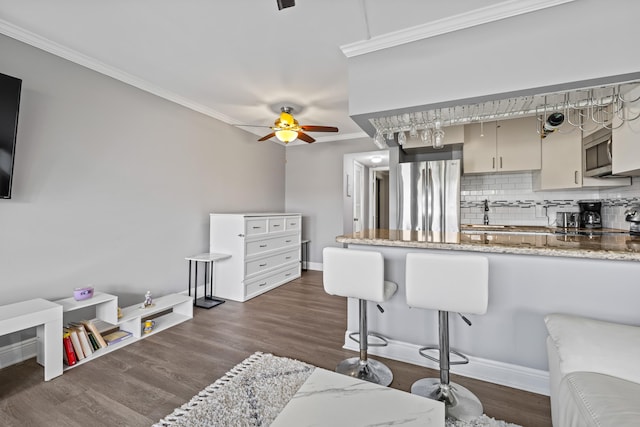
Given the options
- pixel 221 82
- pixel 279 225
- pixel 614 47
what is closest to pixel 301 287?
pixel 279 225

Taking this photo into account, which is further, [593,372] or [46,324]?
[46,324]

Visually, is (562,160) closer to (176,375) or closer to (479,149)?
(479,149)

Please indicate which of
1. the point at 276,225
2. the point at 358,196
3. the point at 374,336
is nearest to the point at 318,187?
the point at 358,196

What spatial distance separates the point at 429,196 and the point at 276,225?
226 cm

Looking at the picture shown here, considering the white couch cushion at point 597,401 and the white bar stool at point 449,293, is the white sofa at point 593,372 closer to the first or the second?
the white couch cushion at point 597,401

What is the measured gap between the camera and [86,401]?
170 cm

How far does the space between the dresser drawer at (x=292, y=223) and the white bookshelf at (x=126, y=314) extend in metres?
1.88

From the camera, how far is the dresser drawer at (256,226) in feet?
12.0

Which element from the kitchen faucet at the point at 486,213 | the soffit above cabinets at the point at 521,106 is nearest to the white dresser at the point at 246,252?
the soffit above cabinets at the point at 521,106

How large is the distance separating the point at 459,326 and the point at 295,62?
2.71m

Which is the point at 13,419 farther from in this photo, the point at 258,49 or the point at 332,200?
the point at 332,200

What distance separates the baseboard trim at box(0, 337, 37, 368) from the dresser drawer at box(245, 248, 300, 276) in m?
1.98

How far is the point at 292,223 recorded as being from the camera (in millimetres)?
4652

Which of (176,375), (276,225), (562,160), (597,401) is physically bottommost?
(176,375)
